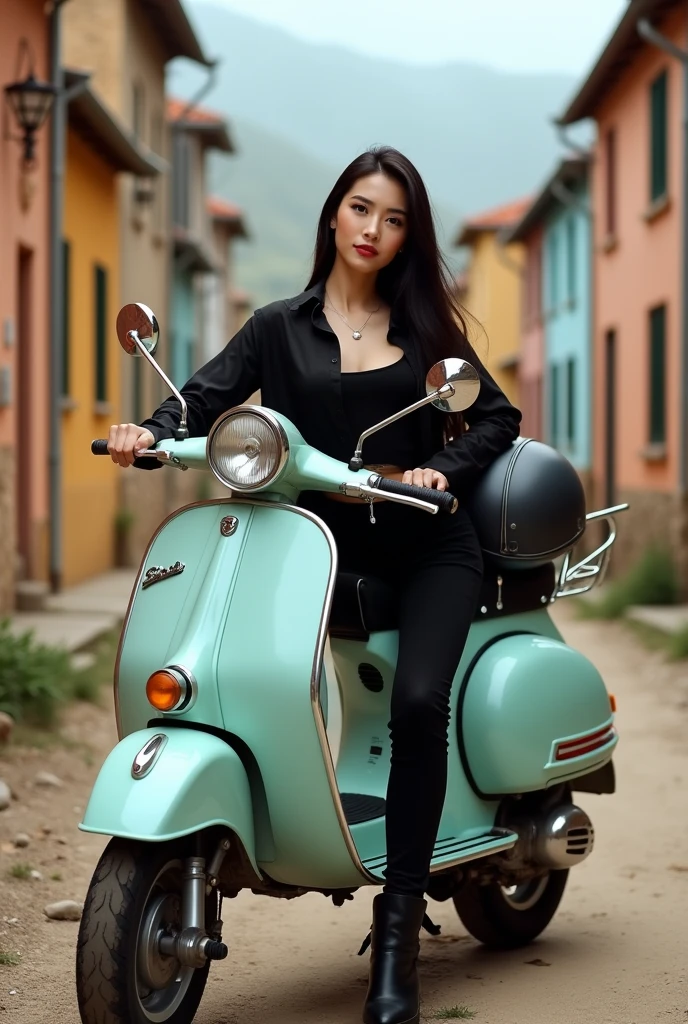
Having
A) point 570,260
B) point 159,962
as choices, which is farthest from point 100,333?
point 159,962

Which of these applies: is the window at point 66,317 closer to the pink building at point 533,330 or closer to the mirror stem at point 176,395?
the mirror stem at point 176,395

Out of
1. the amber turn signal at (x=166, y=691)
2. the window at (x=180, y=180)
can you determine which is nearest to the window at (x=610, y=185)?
the window at (x=180, y=180)

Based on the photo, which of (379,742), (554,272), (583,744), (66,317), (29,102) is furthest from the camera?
(554,272)

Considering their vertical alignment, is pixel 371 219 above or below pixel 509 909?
above

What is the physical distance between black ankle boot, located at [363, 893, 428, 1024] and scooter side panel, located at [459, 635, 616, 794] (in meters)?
0.49

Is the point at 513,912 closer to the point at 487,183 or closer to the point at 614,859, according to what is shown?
Answer: the point at 614,859

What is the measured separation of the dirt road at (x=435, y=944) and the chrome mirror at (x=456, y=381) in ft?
4.53

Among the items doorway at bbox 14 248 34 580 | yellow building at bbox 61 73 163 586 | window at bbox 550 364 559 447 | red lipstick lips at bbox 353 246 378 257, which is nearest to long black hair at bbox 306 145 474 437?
red lipstick lips at bbox 353 246 378 257

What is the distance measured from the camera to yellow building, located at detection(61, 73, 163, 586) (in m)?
13.4

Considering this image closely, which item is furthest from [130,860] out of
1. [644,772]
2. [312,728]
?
[644,772]

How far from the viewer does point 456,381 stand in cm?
306

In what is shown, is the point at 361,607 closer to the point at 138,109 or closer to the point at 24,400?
the point at 24,400

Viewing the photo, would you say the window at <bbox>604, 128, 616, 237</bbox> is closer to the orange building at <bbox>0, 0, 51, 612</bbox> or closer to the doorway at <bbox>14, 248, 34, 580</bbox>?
the orange building at <bbox>0, 0, 51, 612</bbox>

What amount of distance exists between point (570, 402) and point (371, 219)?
19765mm
